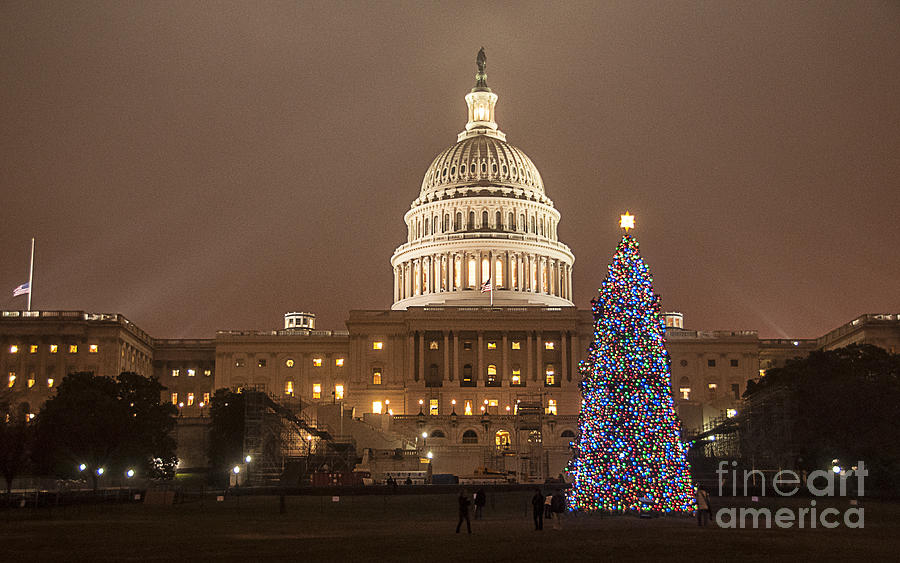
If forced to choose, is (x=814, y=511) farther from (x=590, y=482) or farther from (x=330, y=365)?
(x=330, y=365)

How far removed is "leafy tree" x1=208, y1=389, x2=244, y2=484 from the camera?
10806 centimetres

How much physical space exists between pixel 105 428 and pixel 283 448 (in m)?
14.6

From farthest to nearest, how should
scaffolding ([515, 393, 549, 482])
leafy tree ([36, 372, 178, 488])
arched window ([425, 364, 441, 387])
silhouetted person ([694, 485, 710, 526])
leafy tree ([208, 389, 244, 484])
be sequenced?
arched window ([425, 364, 441, 387])
leafy tree ([208, 389, 244, 484])
scaffolding ([515, 393, 549, 482])
leafy tree ([36, 372, 178, 488])
silhouetted person ([694, 485, 710, 526])

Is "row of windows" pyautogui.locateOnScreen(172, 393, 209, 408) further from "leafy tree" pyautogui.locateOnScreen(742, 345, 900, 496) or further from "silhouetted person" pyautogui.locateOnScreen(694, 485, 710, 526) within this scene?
"silhouetted person" pyautogui.locateOnScreen(694, 485, 710, 526)

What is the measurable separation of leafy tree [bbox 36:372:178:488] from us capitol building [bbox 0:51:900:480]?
14.9 meters

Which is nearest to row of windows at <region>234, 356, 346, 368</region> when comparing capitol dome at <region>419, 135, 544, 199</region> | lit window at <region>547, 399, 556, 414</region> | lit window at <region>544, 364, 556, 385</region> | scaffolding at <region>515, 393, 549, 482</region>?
lit window at <region>544, 364, 556, 385</region>

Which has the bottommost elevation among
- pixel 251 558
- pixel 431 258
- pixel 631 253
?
pixel 251 558

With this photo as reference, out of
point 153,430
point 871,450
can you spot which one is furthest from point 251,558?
point 153,430

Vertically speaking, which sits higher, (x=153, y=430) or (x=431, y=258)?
(x=431, y=258)

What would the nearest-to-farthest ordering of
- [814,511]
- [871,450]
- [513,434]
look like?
[814,511]
[871,450]
[513,434]

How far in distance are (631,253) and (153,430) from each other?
58579 millimetres

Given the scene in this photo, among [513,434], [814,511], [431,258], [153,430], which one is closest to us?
[814,511]

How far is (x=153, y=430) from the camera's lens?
99750mm

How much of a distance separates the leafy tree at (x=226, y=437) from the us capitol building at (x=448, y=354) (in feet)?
19.6
